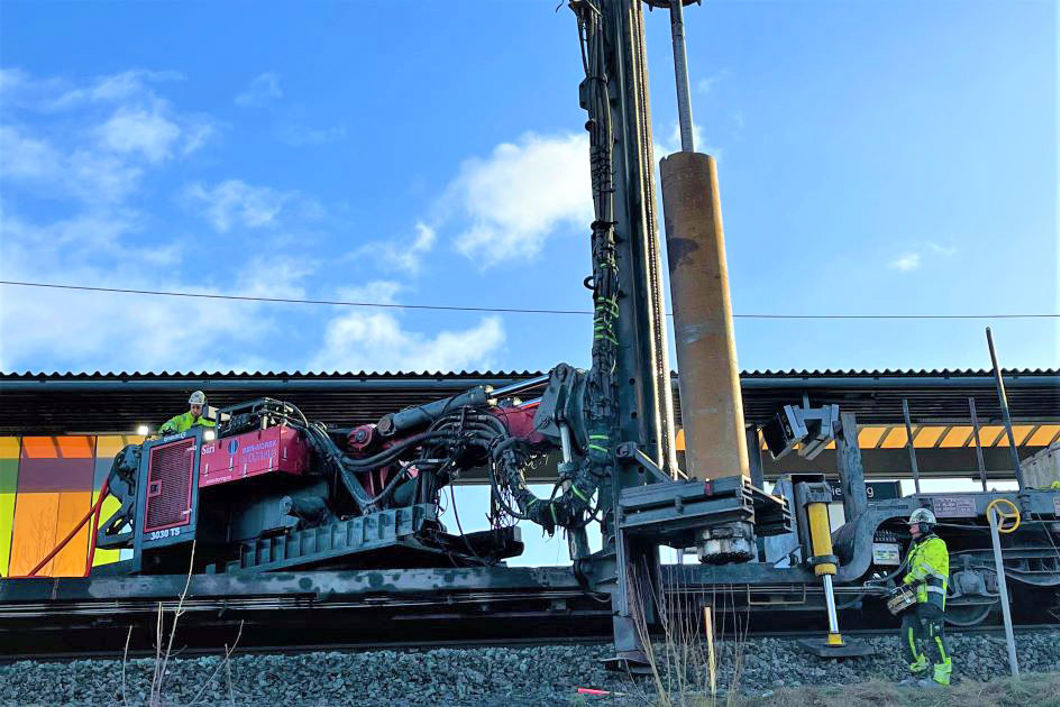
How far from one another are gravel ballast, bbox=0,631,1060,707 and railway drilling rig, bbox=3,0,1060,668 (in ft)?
1.98

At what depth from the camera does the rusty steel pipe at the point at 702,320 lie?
11.2 m

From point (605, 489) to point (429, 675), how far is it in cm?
262

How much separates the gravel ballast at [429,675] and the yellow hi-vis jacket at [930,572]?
0.80 metres

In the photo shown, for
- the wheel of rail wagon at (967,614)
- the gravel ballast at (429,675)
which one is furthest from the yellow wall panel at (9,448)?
the wheel of rail wagon at (967,614)

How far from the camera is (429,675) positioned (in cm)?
1136

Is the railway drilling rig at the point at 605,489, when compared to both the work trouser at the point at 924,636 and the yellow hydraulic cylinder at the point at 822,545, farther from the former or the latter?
the work trouser at the point at 924,636

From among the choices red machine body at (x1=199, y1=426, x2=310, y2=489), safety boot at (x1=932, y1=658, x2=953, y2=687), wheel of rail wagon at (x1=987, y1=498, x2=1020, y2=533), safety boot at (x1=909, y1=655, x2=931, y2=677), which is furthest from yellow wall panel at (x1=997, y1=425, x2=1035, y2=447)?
red machine body at (x1=199, y1=426, x2=310, y2=489)

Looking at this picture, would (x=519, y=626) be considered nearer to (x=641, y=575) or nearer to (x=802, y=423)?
(x=641, y=575)

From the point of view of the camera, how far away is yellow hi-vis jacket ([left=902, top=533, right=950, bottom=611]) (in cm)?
1167

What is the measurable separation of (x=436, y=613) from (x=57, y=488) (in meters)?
10.3

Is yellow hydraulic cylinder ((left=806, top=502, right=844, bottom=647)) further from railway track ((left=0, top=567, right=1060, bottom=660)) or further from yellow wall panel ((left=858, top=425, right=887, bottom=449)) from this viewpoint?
yellow wall panel ((left=858, top=425, right=887, bottom=449))

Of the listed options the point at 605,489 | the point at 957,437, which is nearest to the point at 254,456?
the point at 605,489

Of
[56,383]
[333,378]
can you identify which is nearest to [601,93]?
[333,378]

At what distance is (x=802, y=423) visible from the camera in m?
19.0
